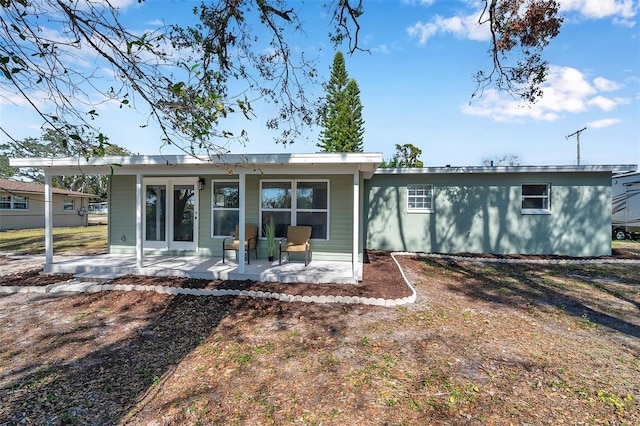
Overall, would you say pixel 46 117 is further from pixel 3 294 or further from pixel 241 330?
pixel 3 294

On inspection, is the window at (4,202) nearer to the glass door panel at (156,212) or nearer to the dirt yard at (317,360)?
the glass door panel at (156,212)

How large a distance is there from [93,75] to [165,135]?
2.90 ft

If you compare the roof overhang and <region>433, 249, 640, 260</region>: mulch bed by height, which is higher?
the roof overhang

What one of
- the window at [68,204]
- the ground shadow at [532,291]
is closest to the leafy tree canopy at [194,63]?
the ground shadow at [532,291]

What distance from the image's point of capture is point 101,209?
144 ft

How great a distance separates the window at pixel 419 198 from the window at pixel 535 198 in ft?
9.33

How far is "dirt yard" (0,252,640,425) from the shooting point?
262 cm

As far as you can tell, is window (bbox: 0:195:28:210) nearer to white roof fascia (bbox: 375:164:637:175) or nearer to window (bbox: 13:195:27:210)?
window (bbox: 13:195:27:210)

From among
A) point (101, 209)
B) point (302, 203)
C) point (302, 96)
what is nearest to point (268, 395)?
point (302, 96)

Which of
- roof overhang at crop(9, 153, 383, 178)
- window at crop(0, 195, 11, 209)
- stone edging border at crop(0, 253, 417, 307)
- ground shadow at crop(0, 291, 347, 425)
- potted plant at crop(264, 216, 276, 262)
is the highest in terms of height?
roof overhang at crop(9, 153, 383, 178)

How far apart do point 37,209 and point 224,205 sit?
20.4m

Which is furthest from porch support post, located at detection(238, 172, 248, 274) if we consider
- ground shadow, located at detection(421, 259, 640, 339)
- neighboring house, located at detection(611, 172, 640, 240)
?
neighboring house, located at detection(611, 172, 640, 240)

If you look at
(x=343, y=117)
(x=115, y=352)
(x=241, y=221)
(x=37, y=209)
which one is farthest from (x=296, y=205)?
(x=37, y=209)

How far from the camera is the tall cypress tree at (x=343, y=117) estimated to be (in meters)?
23.7
